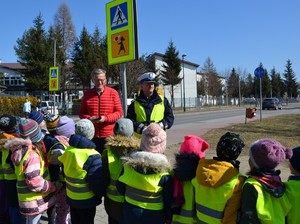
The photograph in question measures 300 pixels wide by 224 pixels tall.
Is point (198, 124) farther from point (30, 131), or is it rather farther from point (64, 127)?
point (30, 131)

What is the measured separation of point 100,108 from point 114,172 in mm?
1531

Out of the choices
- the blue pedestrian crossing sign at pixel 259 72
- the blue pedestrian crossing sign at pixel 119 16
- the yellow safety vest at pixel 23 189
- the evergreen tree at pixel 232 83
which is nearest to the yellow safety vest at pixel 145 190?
the yellow safety vest at pixel 23 189

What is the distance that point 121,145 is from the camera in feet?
11.7

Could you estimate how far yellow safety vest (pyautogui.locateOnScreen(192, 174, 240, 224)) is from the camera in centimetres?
282

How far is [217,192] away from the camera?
113 inches

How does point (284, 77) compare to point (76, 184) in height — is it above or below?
above

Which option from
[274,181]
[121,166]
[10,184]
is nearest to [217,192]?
[274,181]

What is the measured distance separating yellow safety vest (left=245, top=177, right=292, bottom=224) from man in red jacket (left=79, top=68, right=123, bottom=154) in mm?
2672

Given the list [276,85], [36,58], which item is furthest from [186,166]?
[276,85]

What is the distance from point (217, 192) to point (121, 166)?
1202mm

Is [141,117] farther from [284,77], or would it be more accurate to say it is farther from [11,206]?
[284,77]

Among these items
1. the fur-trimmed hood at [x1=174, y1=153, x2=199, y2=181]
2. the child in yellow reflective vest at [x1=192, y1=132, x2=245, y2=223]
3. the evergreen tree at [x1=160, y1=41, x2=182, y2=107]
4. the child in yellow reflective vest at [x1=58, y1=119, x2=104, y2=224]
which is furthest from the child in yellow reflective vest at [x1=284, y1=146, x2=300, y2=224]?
the evergreen tree at [x1=160, y1=41, x2=182, y2=107]

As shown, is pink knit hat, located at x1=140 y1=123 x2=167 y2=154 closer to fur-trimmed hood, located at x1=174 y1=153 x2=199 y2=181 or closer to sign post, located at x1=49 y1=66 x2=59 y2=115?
fur-trimmed hood, located at x1=174 y1=153 x2=199 y2=181

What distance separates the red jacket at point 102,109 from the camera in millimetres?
4938
